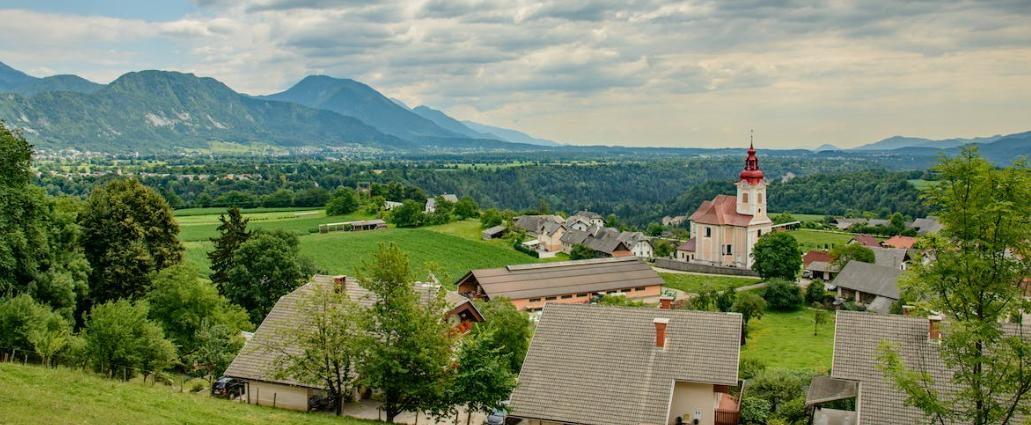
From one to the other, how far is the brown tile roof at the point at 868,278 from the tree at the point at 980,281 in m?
39.1

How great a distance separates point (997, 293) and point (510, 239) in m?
65.4

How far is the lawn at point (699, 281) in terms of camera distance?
195 ft

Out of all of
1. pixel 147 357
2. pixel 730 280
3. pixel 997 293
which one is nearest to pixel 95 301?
pixel 147 357

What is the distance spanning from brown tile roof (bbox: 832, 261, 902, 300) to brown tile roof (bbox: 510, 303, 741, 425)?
35.3m

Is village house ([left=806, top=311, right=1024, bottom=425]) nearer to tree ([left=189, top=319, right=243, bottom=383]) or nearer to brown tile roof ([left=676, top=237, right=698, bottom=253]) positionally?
tree ([left=189, top=319, right=243, bottom=383])

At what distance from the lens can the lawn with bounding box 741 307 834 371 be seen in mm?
35384

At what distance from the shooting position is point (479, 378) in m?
18.9

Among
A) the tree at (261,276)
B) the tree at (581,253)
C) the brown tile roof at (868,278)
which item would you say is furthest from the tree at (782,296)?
the tree at (261,276)

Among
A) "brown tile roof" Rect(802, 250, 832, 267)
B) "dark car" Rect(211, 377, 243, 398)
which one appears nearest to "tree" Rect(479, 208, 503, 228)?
"brown tile roof" Rect(802, 250, 832, 267)

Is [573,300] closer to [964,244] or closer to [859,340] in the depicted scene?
[859,340]

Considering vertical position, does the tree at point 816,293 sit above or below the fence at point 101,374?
below

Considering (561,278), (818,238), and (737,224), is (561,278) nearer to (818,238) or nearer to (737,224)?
(737,224)

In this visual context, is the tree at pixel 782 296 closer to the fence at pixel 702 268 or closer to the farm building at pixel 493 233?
the fence at pixel 702 268

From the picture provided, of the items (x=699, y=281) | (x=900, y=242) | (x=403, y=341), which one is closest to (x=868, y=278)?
(x=699, y=281)
